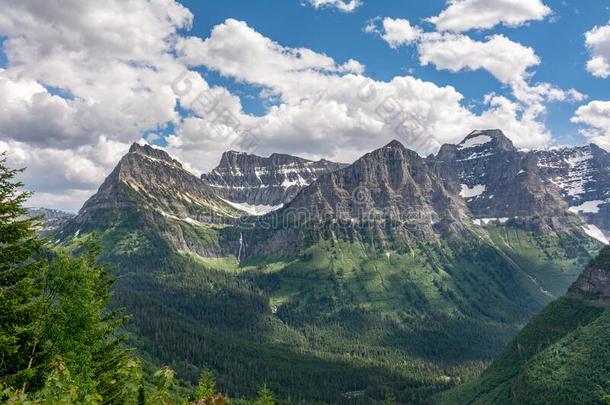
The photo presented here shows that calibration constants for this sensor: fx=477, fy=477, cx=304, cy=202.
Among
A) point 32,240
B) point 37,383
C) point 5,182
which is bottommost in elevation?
point 37,383

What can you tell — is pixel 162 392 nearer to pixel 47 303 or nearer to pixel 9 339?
pixel 9 339

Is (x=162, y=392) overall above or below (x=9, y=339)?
below

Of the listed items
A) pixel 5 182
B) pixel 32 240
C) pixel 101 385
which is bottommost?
pixel 101 385

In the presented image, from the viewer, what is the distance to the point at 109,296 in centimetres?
4819

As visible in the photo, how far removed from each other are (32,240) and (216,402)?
20.9 meters

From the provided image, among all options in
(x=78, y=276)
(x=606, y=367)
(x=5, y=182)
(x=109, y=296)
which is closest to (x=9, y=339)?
(x=78, y=276)

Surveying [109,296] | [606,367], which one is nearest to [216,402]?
[109,296]

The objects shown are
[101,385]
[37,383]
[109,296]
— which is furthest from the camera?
[109,296]

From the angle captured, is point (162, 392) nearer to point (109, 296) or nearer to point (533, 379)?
point (109, 296)

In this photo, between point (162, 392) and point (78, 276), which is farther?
point (78, 276)

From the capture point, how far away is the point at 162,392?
27.0 meters

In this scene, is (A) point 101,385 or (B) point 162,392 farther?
(A) point 101,385

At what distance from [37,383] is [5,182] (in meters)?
13.8

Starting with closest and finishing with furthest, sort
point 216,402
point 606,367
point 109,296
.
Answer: point 216,402
point 109,296
point 606,367
